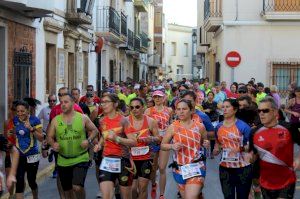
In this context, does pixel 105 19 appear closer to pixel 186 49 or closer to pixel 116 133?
pixel 116 133

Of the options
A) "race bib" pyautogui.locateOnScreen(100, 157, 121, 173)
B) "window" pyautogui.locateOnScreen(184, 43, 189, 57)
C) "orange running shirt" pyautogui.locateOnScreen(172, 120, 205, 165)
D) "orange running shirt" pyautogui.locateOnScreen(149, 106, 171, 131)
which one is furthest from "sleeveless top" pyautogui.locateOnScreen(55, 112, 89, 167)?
"window" pyautogui.locateOnScreen(184, 43, 189, 57)

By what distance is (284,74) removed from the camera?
87.4 ft

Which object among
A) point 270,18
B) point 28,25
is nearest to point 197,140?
point 28,25

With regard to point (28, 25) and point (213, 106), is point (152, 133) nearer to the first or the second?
point (213, 106)

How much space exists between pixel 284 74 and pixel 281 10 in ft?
8.57

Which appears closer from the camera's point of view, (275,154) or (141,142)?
(275,154)

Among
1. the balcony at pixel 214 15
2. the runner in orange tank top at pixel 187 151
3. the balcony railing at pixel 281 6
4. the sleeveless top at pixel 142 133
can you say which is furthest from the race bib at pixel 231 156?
the balcony at pixel 214 15

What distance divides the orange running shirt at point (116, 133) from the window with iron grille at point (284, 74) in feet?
61.1

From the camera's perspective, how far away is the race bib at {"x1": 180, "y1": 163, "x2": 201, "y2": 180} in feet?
25.4

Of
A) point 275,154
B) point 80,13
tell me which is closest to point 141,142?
point 275,154

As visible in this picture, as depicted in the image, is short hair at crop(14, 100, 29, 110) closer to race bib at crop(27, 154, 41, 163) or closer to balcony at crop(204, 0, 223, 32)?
race bib at crop(27, 154, 41, 163)

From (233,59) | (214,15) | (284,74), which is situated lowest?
(284,74)

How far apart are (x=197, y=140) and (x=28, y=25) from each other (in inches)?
385

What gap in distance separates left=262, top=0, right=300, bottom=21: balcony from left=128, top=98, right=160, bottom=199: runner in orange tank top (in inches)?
685
